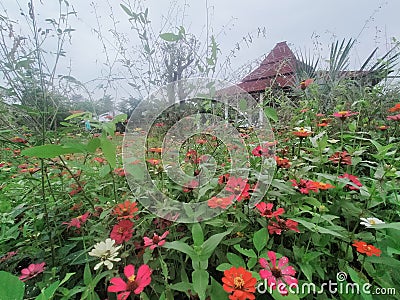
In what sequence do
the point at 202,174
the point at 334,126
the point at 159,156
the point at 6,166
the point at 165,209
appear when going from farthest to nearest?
1. the point at 334,126
2. the point at 6,166
3. the point at 159,156
4. the point at 202,174
5. the point at 165,209

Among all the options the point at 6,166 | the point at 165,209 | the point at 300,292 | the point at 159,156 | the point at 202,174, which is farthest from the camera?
the point at 6,166

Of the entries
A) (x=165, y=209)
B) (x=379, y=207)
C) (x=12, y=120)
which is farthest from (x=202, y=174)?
(x=12, y=120)

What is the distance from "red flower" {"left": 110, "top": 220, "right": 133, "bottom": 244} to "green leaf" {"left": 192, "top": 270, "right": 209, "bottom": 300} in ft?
0.49

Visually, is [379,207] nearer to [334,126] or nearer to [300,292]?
[300,292]

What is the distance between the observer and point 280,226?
48 centimetres

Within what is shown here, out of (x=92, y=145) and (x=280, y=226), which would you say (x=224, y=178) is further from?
(x=92, y=145)

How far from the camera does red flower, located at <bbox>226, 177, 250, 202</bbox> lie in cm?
52

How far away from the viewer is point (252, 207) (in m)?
0.54

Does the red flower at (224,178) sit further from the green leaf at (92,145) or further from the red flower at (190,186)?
the green leaf at (92,145)

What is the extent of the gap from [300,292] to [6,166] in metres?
1.02

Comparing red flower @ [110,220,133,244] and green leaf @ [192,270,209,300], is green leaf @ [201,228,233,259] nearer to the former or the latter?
green leaf @ [192,270,209,300]

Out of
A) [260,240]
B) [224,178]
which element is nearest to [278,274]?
[260,240]

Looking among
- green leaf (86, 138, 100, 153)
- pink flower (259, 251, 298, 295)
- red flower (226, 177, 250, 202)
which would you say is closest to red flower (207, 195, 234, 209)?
red flower (226, 177, 250, 202)

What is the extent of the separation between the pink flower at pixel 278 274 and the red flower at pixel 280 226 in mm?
75
